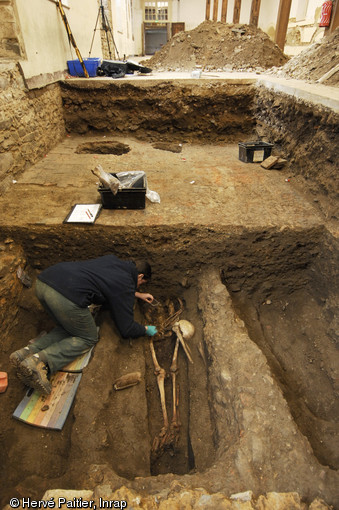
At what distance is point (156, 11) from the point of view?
1736 cm

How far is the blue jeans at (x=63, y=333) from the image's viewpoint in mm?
2338

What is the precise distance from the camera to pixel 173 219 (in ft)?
10.1

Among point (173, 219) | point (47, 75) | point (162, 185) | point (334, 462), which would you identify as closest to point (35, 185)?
point (162, 185)

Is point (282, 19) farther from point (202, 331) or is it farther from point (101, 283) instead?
point (101, 283)

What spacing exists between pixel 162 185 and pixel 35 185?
1627 millimetres

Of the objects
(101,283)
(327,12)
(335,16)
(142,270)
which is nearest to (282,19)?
(327,12)

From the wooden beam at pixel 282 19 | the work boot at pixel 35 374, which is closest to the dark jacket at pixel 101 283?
the work boot at pixel 35 374

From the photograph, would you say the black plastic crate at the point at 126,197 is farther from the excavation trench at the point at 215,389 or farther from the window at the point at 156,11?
the window at the point at 156,11

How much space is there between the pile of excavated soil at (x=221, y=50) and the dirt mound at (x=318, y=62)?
227cm

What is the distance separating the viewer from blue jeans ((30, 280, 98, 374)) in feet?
7.67

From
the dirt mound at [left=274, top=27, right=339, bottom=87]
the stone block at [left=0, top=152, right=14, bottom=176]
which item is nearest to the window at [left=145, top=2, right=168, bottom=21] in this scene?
the dirt mound at [left=274, top=27, right=339, bottom=87]

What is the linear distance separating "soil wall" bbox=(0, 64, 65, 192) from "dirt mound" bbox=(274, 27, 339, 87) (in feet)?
14.3

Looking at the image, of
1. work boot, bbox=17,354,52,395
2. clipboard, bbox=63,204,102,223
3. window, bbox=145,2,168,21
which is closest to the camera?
work boot, bbox=17,354,52,395

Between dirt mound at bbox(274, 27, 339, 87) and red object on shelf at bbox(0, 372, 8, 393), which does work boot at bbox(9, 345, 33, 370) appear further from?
dirt mound at bbox(274, 27, 339, 87)
